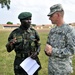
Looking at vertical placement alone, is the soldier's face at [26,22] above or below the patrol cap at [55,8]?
below

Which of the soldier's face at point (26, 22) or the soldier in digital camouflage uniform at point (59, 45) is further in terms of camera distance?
the soldier's face at point (26, 22)

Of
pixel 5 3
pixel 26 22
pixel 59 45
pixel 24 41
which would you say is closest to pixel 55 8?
pixel 59 45

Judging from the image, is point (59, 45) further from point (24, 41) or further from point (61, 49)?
point (24, 41)

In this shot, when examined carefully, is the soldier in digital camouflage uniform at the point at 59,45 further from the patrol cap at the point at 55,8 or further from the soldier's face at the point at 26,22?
the soldier's face at the point at 26,22

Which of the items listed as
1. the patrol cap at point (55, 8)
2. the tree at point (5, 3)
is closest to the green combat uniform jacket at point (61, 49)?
the patrol cap at point (55, 8)

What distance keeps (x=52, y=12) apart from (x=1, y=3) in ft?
145

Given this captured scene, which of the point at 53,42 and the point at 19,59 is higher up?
the point at 53,42

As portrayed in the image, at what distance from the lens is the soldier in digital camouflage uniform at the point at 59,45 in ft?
15.5

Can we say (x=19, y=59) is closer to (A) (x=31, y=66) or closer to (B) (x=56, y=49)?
(A) (x=31, y=66)

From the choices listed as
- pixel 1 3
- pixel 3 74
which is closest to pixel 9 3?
pixel 1 3

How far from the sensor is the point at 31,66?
5.68 metres

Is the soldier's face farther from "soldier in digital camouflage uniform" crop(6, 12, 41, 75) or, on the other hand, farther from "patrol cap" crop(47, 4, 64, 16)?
"patrol cap" crop(47, 4, 64, 16)

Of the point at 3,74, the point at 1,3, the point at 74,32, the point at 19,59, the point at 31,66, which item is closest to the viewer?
the point at 74,32

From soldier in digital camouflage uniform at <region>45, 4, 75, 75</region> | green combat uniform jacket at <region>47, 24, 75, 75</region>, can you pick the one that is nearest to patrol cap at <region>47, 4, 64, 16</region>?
soldier in digital camouflage uniform at <region>45, 4, 75, 75</region>
